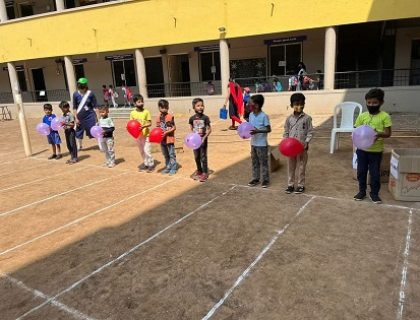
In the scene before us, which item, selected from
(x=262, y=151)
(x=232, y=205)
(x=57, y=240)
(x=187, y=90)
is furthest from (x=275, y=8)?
(x=57, y=240)

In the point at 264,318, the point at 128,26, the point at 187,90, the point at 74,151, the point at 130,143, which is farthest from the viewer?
the point at 187,90

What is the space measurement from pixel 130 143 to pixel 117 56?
12.7 metres

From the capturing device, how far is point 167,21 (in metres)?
17.5

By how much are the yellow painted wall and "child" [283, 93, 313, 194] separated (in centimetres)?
1067

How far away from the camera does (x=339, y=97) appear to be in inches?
593

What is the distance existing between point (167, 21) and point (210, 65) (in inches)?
140

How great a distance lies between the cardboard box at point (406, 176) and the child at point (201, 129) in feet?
9.80

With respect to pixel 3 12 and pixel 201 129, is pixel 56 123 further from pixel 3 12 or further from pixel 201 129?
pixel 3 12

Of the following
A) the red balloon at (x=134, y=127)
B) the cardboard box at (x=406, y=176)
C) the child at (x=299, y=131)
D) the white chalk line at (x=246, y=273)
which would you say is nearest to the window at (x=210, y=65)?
the red balloon at (x=134, y=127)

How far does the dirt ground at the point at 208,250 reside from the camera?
9.89 feet

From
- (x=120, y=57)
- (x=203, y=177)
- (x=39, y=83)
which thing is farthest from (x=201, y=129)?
(x=39, y=83)

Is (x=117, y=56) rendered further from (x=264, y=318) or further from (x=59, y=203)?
(x=264, y=318)

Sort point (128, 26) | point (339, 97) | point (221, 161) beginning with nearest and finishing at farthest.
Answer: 1. point (221, 161)
2. point (339, 97)
3. point (128, 26)

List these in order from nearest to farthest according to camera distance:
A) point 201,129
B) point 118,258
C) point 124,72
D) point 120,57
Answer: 1. point 118,258
2. point 201,129
3. point 120,57
4. point 124,72
